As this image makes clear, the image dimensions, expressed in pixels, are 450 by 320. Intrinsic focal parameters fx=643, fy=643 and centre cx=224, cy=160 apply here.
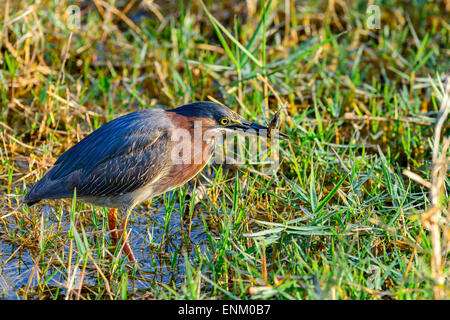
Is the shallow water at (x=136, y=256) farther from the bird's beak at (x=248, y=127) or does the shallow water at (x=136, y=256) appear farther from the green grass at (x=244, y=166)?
the bird's beak at (x=248, y=127)

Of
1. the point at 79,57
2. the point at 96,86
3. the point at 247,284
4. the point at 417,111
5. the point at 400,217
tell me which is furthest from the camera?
the point at 79,57

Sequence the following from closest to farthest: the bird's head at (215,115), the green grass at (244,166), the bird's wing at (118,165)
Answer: the green grass at (244,166)
the bird's wing at (118,165)
the bird's head at (215,115)

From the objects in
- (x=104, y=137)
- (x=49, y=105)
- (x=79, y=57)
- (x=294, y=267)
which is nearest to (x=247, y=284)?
(x=294, y=267)

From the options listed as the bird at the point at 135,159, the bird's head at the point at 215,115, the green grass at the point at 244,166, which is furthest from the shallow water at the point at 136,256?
the bird's head at the point at 215,115

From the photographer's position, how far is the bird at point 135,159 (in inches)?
186

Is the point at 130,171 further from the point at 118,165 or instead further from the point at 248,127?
the point at 248,127

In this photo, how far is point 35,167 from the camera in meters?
5.74

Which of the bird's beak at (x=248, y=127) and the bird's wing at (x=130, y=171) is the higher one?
the bird's beak at (x=248, y=127)

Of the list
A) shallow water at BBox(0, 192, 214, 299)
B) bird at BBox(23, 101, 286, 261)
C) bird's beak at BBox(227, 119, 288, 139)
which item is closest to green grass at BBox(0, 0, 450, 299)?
shallow water at BBox(0, 192, 214, 299)

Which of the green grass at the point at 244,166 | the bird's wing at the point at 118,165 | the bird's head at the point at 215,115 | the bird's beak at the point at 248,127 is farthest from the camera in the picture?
the bird's beak at the point at 248,127

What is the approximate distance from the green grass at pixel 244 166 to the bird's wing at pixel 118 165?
9.9 inches

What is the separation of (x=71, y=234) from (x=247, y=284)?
1204mm

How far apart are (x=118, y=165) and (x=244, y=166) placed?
3.79 ft
